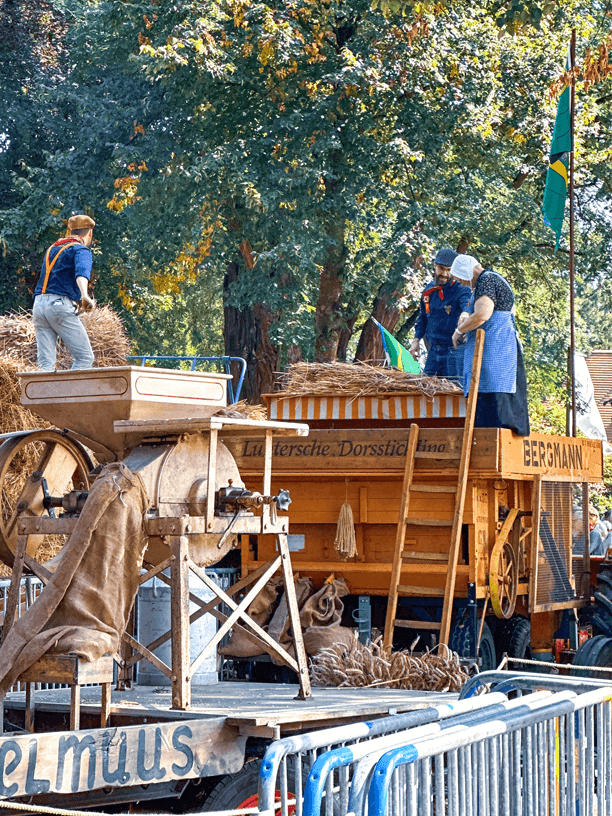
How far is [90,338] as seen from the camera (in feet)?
44.1

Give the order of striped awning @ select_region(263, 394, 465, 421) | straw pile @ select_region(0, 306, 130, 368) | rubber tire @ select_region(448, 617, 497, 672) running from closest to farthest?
rubber tire @ select_region(448, 617, 497, 672)
striped awning @ select_region(263, 394, 465, 421)
straw pile @ select_region(0, 306, 130, 368)

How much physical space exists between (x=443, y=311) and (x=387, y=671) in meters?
4.26

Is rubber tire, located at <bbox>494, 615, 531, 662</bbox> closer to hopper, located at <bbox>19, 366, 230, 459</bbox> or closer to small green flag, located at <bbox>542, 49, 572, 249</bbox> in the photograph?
hopper, located at <bbox>19, 366, 230, 459</bbox>

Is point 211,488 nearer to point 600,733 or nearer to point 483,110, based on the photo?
point 600,733

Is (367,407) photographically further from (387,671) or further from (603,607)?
(603,607)

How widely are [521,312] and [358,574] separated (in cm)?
1569

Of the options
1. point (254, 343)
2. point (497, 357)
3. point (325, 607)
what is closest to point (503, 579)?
point (325, 607)

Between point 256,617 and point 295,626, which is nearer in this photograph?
point 295,626

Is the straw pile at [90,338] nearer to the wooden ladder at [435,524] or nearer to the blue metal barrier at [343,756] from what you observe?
the wooden ladder at [435,524]

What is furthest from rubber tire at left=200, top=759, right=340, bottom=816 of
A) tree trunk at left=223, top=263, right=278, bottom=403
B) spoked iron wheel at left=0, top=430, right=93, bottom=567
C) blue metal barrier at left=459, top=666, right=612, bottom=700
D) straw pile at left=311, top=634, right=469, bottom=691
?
tree trunk at left=223, top=263, right=278, bottom=403

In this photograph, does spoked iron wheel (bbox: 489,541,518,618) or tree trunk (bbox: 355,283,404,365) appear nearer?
spoked iron wheel (bbox: 489,541,518,618)

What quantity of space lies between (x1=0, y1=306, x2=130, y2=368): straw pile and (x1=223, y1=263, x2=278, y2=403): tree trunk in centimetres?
344

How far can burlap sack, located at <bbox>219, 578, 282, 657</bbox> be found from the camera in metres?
8.01

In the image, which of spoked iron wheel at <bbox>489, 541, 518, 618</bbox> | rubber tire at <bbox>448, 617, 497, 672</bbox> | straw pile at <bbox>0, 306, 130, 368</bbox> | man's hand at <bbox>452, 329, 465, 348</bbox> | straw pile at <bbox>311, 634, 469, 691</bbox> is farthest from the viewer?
straw pile at <bbox>0, 306, 130, 368</bbox>
